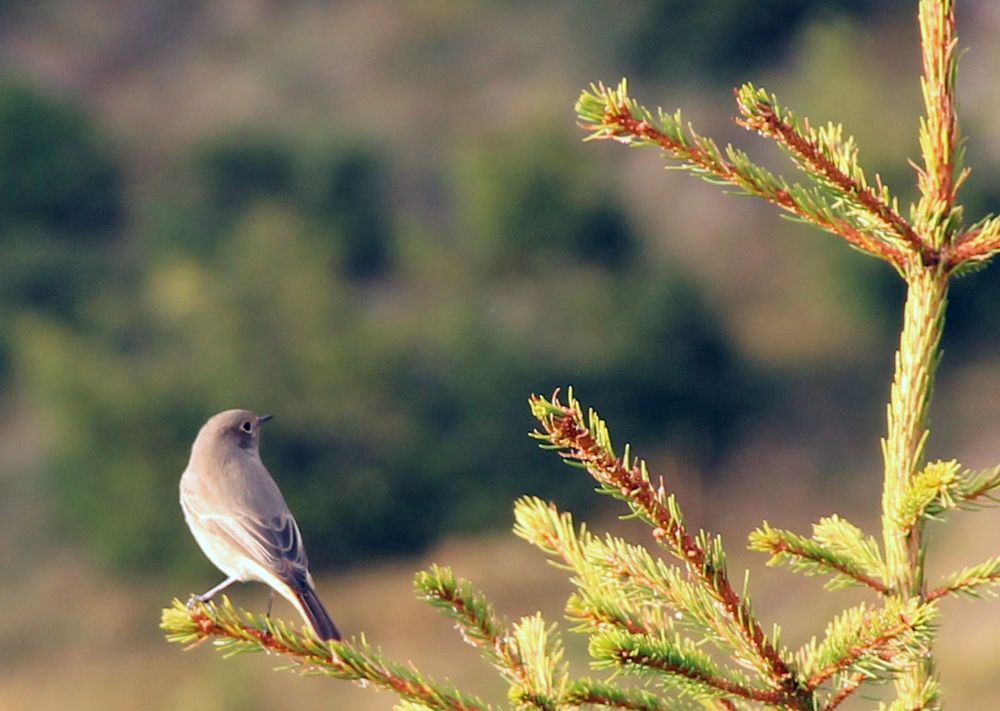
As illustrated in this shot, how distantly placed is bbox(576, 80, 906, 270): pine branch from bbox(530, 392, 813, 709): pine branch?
14.2 inches

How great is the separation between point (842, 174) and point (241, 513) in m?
3.29

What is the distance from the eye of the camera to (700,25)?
92.7 ft

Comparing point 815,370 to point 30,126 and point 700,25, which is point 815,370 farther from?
point 30,126

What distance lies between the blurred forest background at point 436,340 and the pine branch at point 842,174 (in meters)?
13.1

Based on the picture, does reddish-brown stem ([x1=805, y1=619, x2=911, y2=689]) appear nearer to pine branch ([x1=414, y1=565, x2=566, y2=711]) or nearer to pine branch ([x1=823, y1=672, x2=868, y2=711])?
pine branch ([x1=823, y1=672, x2=868, y2=711])

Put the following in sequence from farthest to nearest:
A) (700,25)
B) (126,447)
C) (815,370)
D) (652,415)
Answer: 1. (700,25)
2. (815,370)
3. (652,415)
4. (126,447)

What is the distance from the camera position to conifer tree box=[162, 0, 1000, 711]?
173 cm

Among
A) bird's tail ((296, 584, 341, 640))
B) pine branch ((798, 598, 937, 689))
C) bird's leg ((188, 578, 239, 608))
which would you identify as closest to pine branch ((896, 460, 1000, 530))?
pine branch ((798, 598, 937, 689))

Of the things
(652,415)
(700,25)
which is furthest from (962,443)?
(700,25)

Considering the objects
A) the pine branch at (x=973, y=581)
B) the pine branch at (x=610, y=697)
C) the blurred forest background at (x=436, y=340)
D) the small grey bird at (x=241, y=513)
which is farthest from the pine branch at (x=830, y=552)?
the blurred forest background at (x=436, y=340)

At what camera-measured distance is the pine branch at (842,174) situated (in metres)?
1.82

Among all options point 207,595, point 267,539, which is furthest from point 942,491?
point 267,539

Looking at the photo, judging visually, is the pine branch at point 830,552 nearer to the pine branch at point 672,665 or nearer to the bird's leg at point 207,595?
the pine branch at point 672,665

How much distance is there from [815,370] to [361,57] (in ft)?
44.4
